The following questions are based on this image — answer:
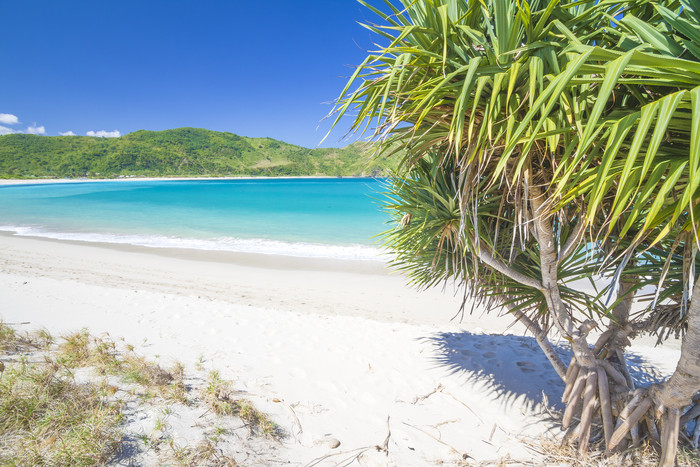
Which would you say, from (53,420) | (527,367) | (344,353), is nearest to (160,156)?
(344,353)

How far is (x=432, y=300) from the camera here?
23.4ft

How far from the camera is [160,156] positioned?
380 feet

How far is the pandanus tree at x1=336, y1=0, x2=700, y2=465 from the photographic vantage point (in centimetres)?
111

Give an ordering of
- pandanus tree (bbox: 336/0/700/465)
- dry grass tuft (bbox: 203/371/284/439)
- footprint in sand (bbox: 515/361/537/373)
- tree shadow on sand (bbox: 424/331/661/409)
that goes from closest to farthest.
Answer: pandanus tree (bbox: 336/0/700/465), dry grass tuft (bbox: 203/371/284/439), tree shadow on sand (bbox: 424/331/661/409), footprint in sand (bbox: 515/361/537/373)

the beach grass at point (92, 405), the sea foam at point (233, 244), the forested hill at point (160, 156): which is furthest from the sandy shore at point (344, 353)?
the forested hill at point (160, 156)

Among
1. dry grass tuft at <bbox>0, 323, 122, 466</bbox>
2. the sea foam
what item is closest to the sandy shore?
dry grass tuft at <bbox>0, 323, 122, 466</bbox>

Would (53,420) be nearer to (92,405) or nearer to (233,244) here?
(92,405)

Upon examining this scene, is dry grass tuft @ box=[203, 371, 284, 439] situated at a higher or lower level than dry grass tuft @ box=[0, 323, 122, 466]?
lower

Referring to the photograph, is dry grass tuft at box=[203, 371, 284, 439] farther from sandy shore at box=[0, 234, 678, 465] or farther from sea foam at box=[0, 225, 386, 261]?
sea foam at box=[0, 225, 386, 261]

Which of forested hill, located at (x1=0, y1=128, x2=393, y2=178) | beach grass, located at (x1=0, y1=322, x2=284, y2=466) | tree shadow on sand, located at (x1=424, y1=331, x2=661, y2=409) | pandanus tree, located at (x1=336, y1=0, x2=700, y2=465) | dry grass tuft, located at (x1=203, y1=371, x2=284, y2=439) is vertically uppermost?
forested hill, located at (x1=0, y1=128, x2=393, y2=178)

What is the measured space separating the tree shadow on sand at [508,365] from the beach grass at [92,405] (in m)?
2.26

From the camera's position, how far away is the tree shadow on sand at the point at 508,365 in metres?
3.35

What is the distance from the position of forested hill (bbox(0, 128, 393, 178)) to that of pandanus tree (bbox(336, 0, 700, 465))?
81134mm

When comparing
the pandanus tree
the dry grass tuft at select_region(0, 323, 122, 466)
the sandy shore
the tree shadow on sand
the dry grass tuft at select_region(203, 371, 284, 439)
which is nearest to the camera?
the pandanus tree
